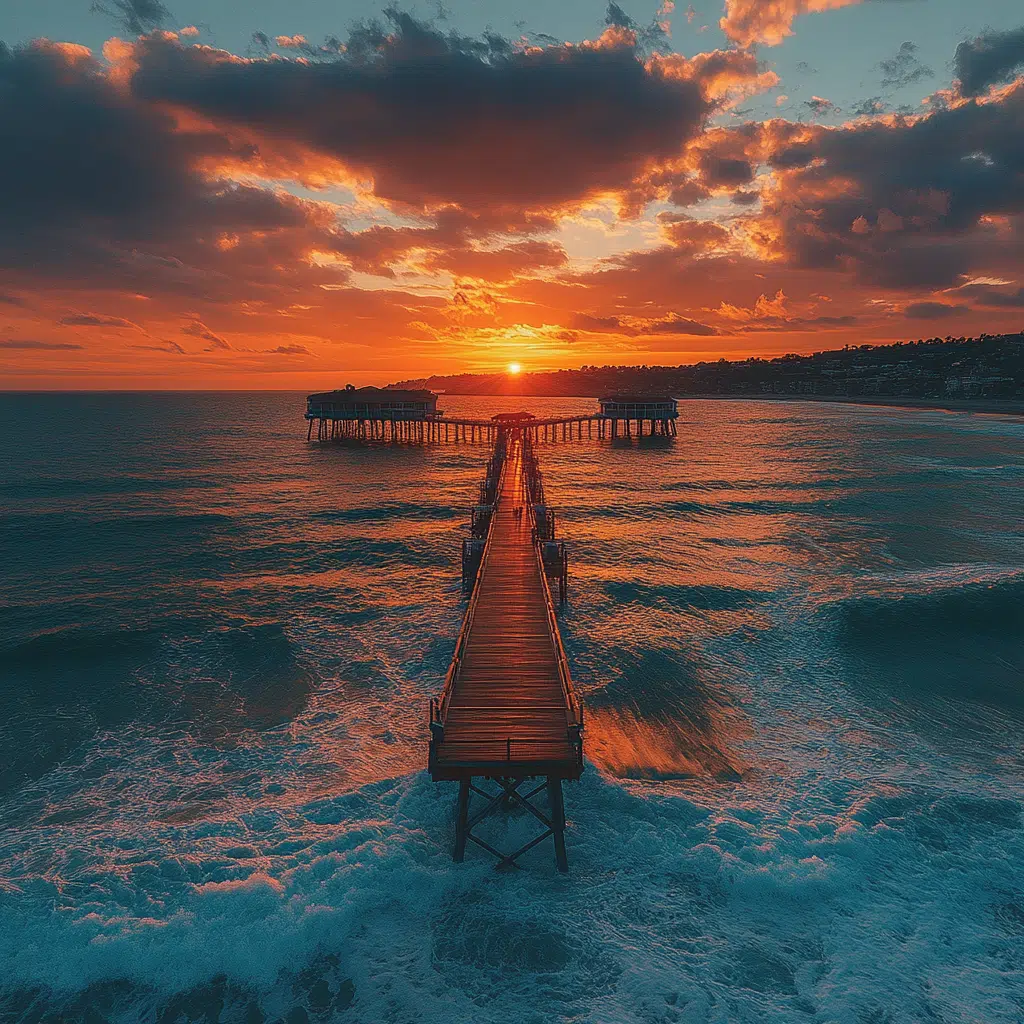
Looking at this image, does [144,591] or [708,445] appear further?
[708,445]

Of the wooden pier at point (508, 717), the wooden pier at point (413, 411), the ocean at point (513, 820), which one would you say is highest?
the wooden pier at point (413, 411)

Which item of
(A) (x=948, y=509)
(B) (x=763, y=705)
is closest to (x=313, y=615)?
(B) (x=763, y=705)

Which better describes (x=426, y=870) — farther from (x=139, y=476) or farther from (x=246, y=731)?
(x=139, y=476)

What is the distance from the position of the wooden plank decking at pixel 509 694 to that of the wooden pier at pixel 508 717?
0.02m

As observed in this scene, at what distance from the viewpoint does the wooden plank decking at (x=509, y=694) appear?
1375 centimetres

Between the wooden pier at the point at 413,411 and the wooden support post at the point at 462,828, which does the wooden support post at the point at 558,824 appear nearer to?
the wooden support post at the point at 462,828

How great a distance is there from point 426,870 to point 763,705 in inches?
543

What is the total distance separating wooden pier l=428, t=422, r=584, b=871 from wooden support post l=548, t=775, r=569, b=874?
2 cm

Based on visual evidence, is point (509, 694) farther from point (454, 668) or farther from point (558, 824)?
point (558, 824)

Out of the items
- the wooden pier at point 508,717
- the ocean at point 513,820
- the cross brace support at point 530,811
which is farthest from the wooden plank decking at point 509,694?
the ocean at point 513,820

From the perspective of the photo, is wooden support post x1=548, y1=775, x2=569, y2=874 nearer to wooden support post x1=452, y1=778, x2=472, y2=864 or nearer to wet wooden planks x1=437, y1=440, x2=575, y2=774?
wet wooden planks x1=437, y1=440, x2=575, y2=774

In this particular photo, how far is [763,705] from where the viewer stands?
21797mm

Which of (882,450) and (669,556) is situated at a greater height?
(882,450)

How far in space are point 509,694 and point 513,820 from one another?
3.15 m
